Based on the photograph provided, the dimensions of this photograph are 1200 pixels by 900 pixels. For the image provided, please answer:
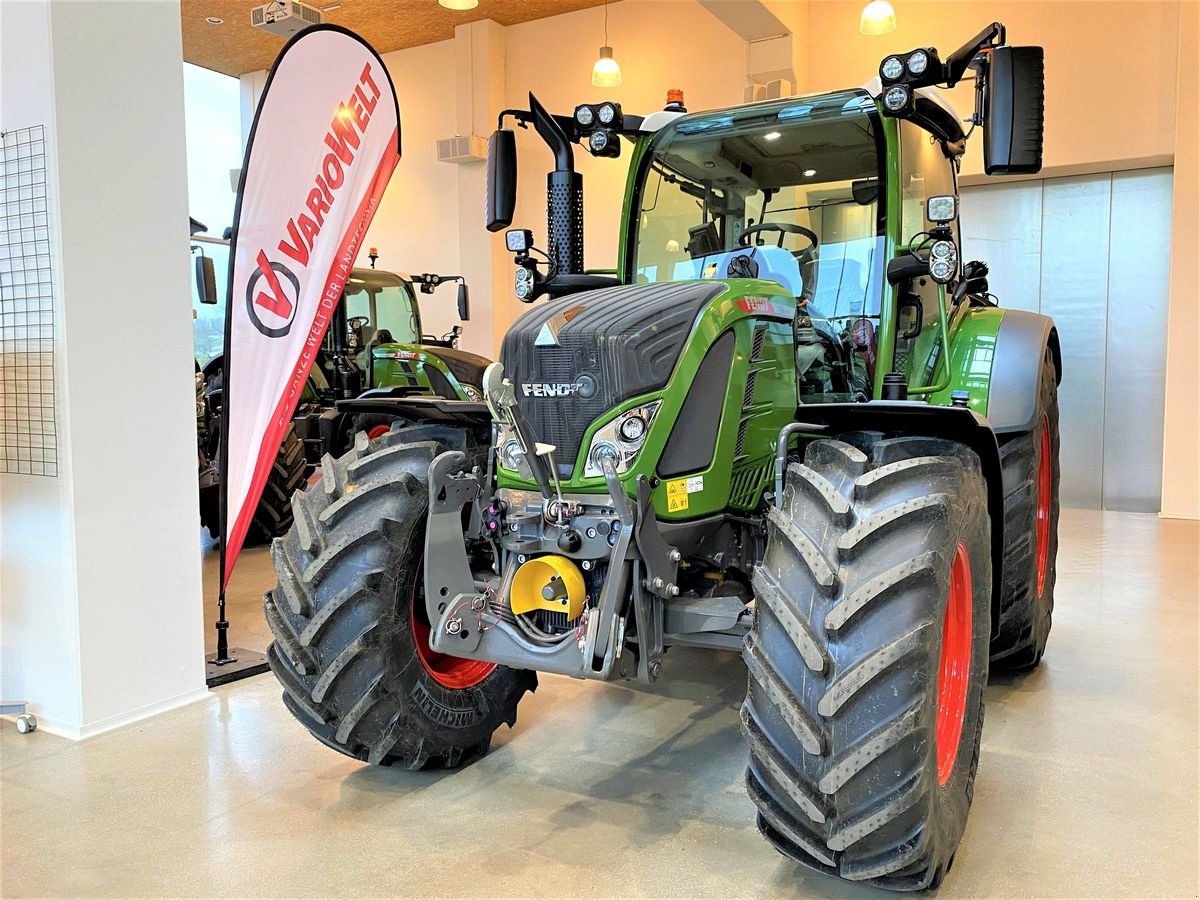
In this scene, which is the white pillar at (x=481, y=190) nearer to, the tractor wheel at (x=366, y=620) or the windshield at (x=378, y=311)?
the windshield at (x=378, y=311)

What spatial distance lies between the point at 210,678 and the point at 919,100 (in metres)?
Result: 3.35

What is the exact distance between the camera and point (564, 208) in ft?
11.5

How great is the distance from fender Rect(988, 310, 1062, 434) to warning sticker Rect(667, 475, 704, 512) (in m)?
1.49

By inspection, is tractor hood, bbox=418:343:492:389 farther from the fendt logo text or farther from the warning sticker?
the warning sticker

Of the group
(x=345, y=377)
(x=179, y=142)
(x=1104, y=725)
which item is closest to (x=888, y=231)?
(x=1104, y=725)

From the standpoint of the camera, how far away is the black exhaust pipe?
10.9 feet

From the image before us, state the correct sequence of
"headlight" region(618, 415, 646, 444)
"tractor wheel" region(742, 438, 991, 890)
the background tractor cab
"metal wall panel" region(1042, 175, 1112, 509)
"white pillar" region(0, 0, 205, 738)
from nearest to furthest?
"tractor wheel" region(742, 438, 991, 890)
"headlight" region(618, 415, 646, 444)
"white pillar" region(0, 0, 205, 738)
the background tractor cab
"metal wall panel" region(1042, 175, 1112, 509)

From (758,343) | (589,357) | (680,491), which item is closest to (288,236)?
(589,357)

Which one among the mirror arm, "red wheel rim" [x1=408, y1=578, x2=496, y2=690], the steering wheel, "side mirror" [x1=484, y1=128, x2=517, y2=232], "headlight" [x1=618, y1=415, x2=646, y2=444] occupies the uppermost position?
the mirror arm

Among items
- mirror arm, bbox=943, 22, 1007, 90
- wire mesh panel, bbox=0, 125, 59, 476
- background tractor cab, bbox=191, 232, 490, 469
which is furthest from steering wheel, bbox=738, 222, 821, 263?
background tractor cab, bbox=191, 232, 490, 469

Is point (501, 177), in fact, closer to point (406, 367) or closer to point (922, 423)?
point (922, 423)

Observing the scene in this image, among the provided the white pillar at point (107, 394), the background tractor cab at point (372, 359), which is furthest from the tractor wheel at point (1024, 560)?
the background tractor cab at point (372, 359)

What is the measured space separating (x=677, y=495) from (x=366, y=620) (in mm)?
887

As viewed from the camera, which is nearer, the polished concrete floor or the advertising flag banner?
the polished concrete floor
